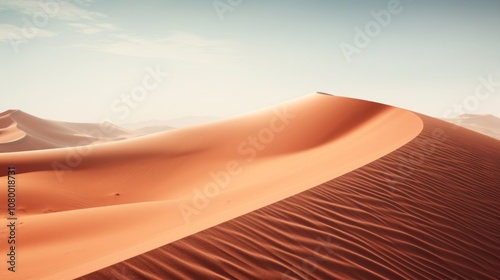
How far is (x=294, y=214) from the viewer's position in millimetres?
5445

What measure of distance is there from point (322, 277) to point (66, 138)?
200 feet

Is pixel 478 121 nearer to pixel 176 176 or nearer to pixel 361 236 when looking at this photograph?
pixel 176 176

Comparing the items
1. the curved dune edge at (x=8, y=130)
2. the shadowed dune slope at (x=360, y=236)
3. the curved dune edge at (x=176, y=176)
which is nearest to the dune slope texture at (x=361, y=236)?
the shadowed dune slope at (x=360, y=236)

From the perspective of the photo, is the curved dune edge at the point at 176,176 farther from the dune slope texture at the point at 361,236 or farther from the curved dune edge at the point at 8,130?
the curved dune edge at the point at 8,130

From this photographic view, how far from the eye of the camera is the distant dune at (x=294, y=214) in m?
4.27

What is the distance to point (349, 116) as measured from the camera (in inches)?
661

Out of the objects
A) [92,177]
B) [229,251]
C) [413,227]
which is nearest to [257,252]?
[229,251]

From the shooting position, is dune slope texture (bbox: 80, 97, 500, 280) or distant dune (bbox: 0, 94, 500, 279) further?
distant dune (bbox: 0, 94, 500, 279)

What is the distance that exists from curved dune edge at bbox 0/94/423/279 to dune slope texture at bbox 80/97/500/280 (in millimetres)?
391

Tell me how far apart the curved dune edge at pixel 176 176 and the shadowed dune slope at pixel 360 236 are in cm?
39

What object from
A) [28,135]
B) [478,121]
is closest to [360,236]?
[28,135]

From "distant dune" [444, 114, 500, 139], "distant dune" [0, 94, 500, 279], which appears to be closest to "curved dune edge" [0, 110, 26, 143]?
"distant dune" [0, 94, 500, 279]

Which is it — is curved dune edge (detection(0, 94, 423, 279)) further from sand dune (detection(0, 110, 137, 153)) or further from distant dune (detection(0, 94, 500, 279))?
sand dune (detection(0, 110, 137, 153))

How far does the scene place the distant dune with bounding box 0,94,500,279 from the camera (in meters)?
4.27
